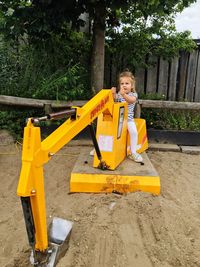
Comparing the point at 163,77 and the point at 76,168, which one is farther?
the point at 163,77

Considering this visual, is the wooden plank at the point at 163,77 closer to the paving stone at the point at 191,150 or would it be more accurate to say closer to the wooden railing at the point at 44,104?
the wooden railing at the point at 44,104

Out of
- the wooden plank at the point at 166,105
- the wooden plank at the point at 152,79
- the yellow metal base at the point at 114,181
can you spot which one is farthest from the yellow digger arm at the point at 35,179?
the wooden plank at the point at 152,79

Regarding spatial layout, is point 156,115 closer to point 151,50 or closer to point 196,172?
point 151,50

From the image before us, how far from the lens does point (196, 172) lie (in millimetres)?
4125

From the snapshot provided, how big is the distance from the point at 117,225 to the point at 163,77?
13.5 ft

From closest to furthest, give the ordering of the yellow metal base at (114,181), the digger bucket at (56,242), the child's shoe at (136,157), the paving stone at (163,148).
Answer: the digger bucket at (56,242), the yellow metal base at (114,181), the child's shoe at (136,157), the paving stone at (163,148)

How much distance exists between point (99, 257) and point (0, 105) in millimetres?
3268

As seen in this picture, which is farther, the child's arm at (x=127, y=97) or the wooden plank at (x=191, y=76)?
the wooden plank at (x=191, y=76)

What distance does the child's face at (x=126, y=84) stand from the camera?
3707mm

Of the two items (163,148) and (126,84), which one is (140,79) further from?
(126,84)

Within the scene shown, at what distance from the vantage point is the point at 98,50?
5.11m

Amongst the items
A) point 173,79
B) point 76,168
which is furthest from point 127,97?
point 173,79

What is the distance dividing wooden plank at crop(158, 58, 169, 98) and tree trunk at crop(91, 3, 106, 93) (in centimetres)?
147

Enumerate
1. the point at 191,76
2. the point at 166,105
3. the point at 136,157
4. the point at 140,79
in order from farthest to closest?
the point at 191,76 → the point at 140,79 → the point at 166,105 → the point at 136,157
